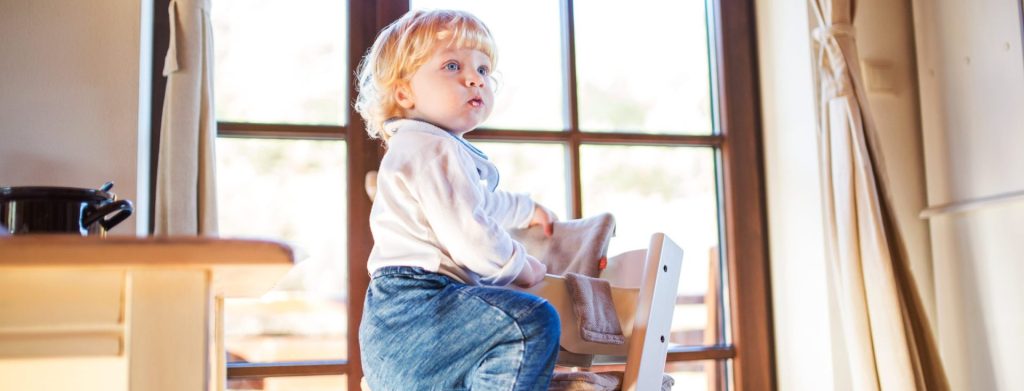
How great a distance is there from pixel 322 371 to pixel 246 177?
1.49 feet

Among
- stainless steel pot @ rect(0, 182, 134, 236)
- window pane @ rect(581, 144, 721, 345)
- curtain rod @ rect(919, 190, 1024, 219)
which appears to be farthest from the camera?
Result: window pane @ rect(581, 144, 721, 345)

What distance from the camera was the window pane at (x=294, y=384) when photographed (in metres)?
1.94

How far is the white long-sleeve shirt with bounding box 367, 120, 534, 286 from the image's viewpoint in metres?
1.30

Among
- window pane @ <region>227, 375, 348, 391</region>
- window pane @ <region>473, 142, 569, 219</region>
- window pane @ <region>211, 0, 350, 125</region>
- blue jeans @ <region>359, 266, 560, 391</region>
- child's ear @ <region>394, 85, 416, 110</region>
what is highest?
window pane @ <region>211, 0, 350, 125</region>

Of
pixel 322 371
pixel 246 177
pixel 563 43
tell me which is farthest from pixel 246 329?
pixel 563 43

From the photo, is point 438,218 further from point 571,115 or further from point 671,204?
point 671,204

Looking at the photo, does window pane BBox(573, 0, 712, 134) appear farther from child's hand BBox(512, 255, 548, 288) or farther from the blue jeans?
the blue jeans

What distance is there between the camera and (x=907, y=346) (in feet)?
6.22

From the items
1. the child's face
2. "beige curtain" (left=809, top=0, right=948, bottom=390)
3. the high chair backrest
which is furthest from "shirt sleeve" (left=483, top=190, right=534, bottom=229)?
"beige curtain" (left=809, top=0, right=948, bottom=390)

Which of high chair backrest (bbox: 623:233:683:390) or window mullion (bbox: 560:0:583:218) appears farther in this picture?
window mullion (bbox: 560:0:583:218)

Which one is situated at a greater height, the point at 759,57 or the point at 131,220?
the point at 759,57

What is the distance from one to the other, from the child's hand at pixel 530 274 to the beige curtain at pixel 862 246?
0.87 m

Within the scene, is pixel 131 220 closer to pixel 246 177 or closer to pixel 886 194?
pixel 246 177

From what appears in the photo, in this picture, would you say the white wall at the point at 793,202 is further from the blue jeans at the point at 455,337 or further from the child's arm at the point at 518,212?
the blue jeans at the point at 455,337
